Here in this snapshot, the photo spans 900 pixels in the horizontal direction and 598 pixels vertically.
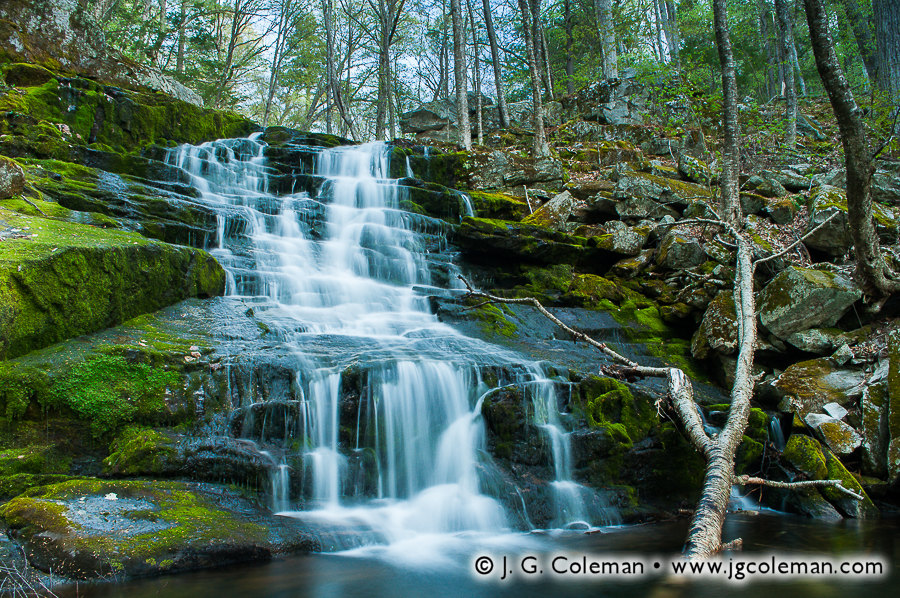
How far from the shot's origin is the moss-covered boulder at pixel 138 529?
372 cm

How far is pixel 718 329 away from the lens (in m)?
8.29

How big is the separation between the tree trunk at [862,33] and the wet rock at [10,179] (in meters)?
23.9

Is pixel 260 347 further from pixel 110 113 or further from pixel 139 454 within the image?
pixel 110 113

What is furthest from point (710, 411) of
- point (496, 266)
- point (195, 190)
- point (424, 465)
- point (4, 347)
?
point (195, 190)

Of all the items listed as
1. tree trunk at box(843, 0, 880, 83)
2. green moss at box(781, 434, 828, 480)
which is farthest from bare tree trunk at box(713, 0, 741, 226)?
tree trunk at box(843, 0, 880, 83)

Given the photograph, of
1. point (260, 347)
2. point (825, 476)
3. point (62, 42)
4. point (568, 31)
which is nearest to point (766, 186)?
point (825, 476)

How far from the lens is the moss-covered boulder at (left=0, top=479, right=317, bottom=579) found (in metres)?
3.72

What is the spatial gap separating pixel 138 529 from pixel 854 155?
8.96 metres

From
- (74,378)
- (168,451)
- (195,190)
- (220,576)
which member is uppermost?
(195,190)

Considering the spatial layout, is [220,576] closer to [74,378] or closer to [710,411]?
[74,378]

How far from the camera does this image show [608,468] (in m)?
6.00

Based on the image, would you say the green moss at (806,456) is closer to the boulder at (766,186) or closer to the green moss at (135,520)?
the green moss at (135,520)

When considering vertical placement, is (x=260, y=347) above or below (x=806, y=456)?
above

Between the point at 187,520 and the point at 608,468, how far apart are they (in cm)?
436
